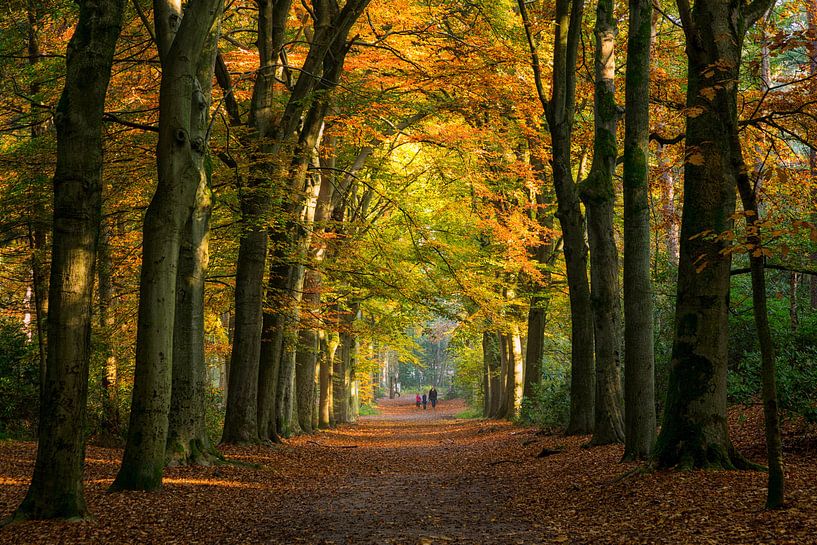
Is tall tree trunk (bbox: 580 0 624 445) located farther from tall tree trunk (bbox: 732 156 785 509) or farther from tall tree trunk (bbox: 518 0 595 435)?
tall tree trunk (bbox: 732 156 785 509)

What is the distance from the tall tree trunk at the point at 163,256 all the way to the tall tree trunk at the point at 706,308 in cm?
542

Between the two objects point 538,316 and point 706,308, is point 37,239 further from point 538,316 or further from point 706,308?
point 538,316

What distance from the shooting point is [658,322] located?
18.9 meters

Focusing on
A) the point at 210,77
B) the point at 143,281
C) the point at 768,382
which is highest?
the point at 210,77

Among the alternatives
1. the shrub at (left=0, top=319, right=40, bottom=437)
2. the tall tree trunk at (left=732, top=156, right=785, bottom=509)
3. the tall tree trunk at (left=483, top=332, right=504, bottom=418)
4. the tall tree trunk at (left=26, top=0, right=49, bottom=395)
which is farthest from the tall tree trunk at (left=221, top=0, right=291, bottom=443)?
the tall tree trunk at (left=483, top=332, right=504, bottom=418)

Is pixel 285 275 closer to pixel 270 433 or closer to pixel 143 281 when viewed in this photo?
pixel 270 433

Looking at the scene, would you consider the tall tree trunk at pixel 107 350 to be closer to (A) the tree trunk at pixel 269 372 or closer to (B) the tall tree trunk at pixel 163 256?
(A) the tree trunk at pixel 269 372

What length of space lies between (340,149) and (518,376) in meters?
10.2

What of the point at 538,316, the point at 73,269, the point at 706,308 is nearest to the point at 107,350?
the point at 73,269

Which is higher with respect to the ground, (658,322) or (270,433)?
(658,322)

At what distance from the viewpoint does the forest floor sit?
230 inches

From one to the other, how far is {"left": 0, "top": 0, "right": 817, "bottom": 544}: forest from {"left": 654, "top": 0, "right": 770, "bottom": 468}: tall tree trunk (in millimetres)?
34

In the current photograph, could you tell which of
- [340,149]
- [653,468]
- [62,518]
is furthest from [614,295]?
[340,149]

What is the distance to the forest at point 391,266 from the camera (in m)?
6.27
